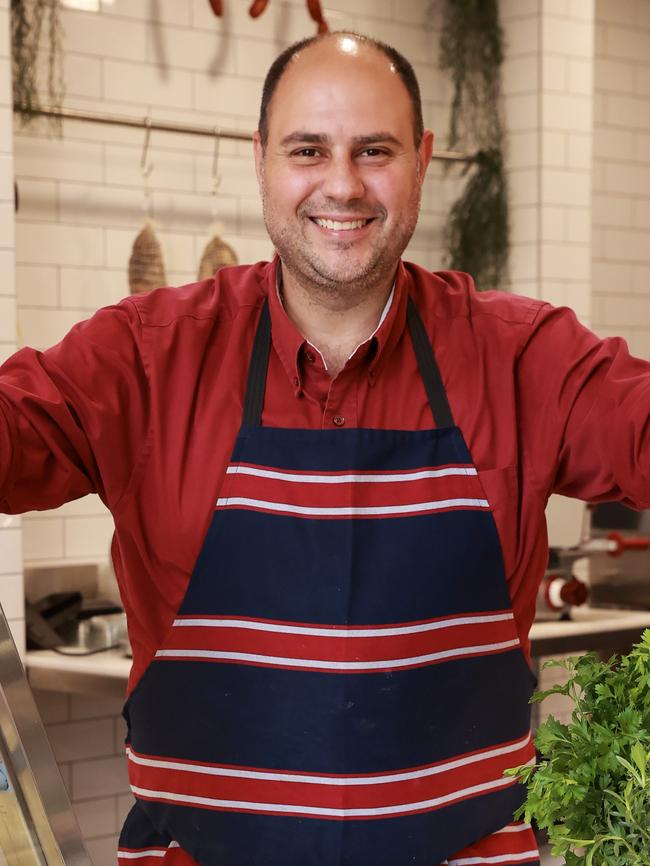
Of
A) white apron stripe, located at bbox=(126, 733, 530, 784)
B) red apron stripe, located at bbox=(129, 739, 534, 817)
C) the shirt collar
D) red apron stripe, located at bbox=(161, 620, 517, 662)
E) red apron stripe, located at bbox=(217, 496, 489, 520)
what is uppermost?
the shirt collar

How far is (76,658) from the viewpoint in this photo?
11.0ft

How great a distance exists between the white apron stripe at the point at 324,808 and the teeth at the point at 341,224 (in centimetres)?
78

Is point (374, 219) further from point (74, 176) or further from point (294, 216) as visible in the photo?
point (74, 176)

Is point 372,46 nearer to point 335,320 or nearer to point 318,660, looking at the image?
point 335,320

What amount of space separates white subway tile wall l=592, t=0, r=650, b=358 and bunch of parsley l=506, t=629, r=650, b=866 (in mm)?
4283

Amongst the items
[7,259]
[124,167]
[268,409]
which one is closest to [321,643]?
[268,409]

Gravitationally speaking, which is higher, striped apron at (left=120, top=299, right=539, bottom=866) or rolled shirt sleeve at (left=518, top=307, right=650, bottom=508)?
rolled shirt sleeve at (left=518, top=307, right=650, bottom=508)

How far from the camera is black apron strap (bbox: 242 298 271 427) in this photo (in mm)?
1775

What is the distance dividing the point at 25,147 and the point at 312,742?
2.63 m

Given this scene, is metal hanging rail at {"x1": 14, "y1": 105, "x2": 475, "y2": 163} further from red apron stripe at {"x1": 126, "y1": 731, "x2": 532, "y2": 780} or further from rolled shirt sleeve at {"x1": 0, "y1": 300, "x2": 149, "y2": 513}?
red apron stripe at {"x1": 126, "y1": 731, "x2": 532, "y2": 780}

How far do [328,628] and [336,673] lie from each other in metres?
0.06

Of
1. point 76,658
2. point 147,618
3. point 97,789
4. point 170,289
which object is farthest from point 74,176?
point 147,618

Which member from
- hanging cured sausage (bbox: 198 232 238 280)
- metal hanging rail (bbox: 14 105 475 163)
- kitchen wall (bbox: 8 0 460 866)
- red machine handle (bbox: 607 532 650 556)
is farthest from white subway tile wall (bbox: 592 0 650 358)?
hanging cured sausage (bbox: 198 232 238 280)

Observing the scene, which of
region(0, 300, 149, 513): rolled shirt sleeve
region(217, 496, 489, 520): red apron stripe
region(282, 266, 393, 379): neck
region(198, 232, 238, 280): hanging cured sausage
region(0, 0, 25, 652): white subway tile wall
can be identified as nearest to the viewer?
region(0, 300, 149, 513): rolled shirt sleeve
